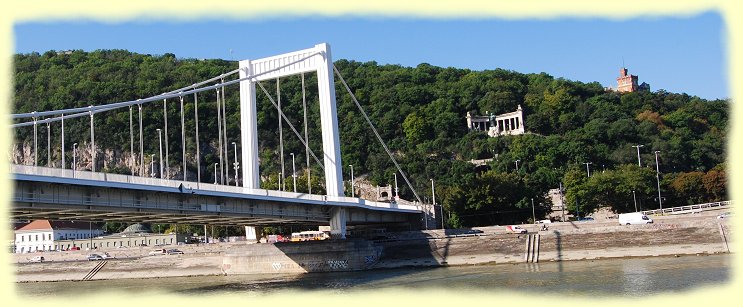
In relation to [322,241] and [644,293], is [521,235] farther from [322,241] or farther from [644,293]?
[644,293]

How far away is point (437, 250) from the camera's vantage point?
176ft

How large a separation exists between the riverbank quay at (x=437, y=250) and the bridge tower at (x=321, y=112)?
10.6ft

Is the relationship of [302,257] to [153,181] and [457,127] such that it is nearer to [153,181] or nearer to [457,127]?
[153,181]

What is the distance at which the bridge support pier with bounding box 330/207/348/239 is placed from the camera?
5259 cm

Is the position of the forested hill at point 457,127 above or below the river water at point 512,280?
above

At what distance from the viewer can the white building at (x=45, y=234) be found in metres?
94.8

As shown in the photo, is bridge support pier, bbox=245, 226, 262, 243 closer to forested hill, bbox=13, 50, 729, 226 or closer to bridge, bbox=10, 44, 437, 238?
bridge, bbox=10, 44, 437, 238

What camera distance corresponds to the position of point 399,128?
118375mm

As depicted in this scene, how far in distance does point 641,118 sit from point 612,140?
10656 mm

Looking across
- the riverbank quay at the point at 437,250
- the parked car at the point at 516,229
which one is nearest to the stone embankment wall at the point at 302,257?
the riverbank quay at the point at 437,250

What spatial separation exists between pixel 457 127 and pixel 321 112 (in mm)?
66489

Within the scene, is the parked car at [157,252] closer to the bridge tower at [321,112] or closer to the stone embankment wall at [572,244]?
the bridge tower at [321,112]

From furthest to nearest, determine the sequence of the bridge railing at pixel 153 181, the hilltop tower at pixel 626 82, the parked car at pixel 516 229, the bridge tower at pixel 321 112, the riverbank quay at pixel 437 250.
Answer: the hilltop tower at pixel 626 82 < the parked car at pixel 516 229 < the bridge tower at pixel 321 112 < the riverbank quay at pixel 437 250 < the bridge railing at pixel 153 181

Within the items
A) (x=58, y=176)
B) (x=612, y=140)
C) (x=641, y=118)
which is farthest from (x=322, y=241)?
(x=641, y=118)
